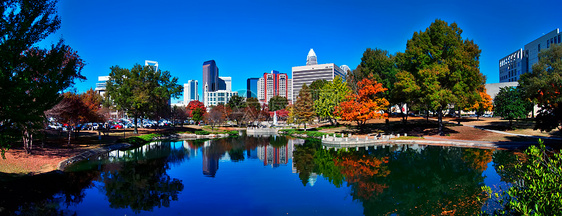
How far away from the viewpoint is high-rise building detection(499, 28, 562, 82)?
89.1 meters

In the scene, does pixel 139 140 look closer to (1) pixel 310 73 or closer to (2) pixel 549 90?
(2) pixel 549 90

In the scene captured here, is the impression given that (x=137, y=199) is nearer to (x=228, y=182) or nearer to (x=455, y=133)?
(x=228, y=182)

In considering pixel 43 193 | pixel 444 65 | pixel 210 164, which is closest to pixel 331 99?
pixel 444 65

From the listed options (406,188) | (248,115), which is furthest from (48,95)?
(248,115)

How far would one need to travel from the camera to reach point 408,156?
1118 inches

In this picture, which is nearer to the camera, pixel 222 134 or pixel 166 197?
pixel 166 197

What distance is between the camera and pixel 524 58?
4254 inches

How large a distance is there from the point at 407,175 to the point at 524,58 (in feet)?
385

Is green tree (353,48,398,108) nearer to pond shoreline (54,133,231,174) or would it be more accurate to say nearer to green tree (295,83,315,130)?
green tree (295,83,315,130)

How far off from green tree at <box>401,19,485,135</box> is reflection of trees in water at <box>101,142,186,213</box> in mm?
29226

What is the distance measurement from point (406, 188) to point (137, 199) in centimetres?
1445

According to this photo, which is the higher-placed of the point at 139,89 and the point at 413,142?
the point at 139,89

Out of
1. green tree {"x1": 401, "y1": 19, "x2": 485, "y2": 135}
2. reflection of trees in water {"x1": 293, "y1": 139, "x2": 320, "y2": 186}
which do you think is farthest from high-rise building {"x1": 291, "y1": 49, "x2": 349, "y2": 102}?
reflection of trees in water {"x1": 293, "y1": 139, "x2": 320, "y2": 186}

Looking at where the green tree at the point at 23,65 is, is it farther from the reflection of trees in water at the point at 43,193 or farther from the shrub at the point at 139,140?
the shrub at the point at 139,140
